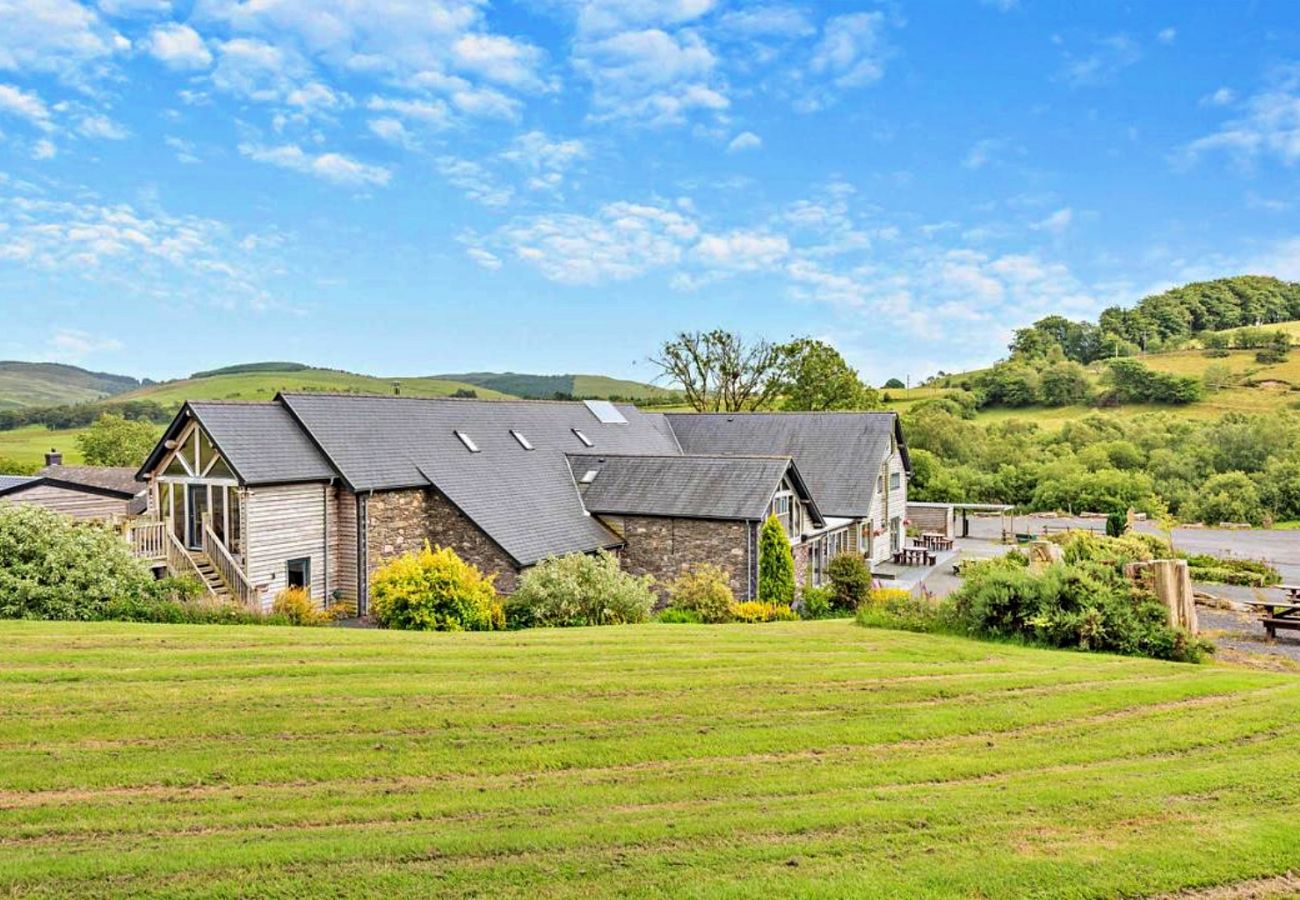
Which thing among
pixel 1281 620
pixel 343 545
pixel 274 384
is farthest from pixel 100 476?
pixel 274 384

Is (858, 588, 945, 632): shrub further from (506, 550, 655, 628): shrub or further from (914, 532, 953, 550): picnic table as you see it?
(914, 532, 953, 550): picnic table

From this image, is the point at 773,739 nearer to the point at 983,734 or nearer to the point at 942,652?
the point at 983,734

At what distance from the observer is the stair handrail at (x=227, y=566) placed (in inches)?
677

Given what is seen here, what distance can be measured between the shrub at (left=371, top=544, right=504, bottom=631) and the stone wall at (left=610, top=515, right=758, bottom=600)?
6.58m

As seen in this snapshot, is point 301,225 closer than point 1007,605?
No

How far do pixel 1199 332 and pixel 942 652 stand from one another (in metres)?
107

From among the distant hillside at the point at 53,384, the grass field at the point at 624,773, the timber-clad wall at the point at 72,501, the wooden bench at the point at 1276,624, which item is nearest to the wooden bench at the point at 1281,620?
the wooden bench at the point at 1276,624

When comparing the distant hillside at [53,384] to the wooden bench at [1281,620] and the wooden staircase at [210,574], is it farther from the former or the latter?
the wooden bench at [1281,620]

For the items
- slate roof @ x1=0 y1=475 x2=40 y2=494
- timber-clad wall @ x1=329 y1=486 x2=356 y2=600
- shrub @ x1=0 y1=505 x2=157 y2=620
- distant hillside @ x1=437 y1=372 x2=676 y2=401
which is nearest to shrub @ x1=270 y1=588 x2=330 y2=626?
shrub @ x1=0 y1=505 x2=157 y2=620

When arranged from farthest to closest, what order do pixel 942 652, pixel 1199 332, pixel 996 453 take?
1. pixel 1199 332
2. pixel 996 453
3. pixel 942 652

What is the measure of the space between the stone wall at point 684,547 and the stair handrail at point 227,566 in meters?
9.91

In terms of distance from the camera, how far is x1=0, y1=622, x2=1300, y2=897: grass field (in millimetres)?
4680

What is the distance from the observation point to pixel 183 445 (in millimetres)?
18406

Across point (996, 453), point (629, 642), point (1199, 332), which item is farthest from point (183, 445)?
point (1199, 332)
